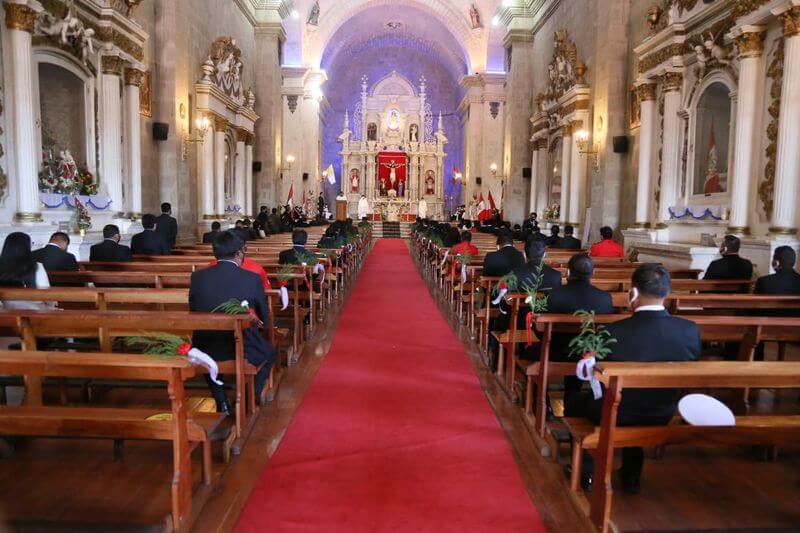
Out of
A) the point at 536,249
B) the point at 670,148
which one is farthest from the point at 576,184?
the point at 536,249

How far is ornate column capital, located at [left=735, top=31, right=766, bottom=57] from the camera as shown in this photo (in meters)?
8.05

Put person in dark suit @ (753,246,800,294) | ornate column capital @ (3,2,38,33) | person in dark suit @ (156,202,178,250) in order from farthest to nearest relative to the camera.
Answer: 1. person in dark suit @ (156,202,178,250)
2. ornate column capital @ (3,2,38,33)
3. person in dark suit @ (753,246,800,294)

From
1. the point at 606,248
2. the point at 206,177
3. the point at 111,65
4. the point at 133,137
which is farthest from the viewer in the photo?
the point at 206,177

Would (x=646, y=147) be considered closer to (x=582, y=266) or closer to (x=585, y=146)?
(x=585, y=146)

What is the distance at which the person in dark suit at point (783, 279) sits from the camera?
5234 millimetres

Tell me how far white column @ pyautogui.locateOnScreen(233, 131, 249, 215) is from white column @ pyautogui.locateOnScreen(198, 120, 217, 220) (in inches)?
111

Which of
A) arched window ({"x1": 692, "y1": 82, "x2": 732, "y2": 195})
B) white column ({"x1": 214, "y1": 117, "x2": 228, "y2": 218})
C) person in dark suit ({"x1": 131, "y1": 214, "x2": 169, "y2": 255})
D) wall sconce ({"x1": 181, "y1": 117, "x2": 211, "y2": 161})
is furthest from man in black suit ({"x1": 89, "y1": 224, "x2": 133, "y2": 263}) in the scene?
arched window ({"x1": 692, "y1": 82, "x2": 732, "y2": 195})

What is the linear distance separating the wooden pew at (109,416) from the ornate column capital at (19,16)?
6622mm

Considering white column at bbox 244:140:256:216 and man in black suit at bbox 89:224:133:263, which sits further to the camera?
white column at bbox 244:140:256:216

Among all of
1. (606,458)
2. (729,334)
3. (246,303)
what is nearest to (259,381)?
(246,303)

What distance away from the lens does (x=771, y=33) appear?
7.98 m

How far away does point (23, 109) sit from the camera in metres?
7.69

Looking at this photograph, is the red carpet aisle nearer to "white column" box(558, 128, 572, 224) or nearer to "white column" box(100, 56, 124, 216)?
"white column" box(100, 56, 124, 216)

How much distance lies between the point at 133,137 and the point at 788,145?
10.4 metres
